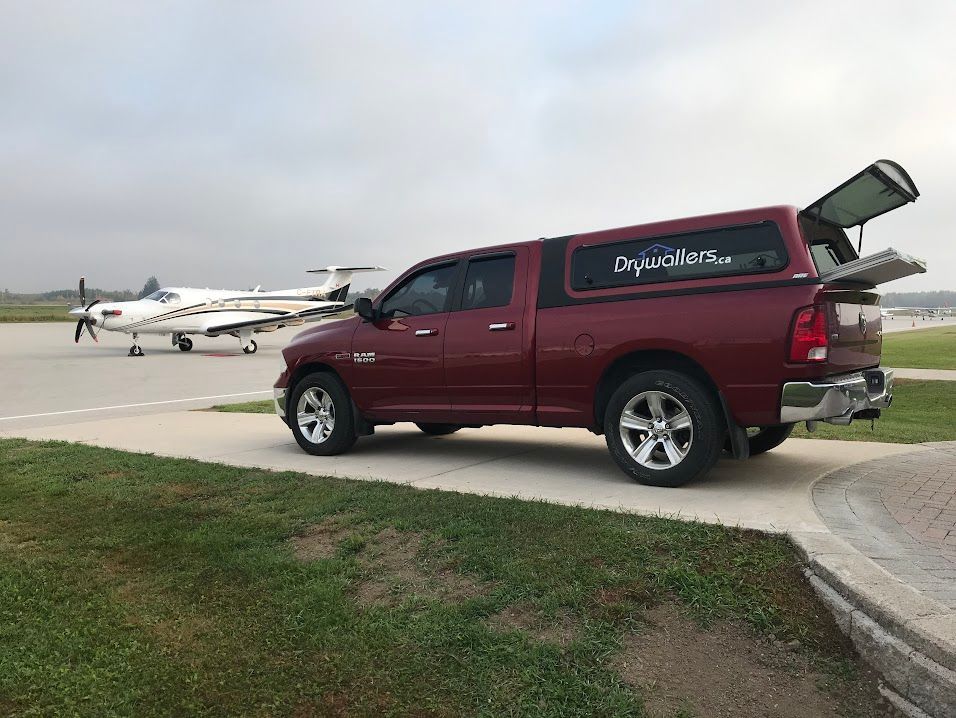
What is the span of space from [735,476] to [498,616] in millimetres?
3206

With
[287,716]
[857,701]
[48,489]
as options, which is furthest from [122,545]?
[857,701]

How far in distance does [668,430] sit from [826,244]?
185cm

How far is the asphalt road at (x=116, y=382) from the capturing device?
41.9ft

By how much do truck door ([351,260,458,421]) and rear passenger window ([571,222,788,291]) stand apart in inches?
57.9

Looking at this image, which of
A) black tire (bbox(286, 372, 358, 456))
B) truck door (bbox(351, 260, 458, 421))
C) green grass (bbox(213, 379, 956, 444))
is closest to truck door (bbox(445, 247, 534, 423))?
truck door (bbox(351, 260, 458, 421))

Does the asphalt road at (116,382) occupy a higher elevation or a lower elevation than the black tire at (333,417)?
lower

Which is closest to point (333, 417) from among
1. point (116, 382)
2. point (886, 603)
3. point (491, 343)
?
point (491, 343)

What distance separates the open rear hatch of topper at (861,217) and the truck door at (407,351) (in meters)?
3.13

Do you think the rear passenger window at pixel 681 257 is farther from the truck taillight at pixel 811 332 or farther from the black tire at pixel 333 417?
the black tire at pixel 333 417

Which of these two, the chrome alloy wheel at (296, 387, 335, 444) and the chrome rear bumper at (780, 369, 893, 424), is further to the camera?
the chrome alloy wheel at (296, 387, 335, 444)

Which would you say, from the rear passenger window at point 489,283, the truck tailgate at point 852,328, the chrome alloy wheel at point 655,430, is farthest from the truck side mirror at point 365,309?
the truck tailgate at point 852,328

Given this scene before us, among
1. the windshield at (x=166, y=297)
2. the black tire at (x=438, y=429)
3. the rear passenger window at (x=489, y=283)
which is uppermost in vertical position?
the windshield at (x=166, y=297)

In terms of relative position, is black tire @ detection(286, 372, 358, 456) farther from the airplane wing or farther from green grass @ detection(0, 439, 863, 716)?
the airplane wing

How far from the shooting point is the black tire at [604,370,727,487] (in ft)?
17.2
